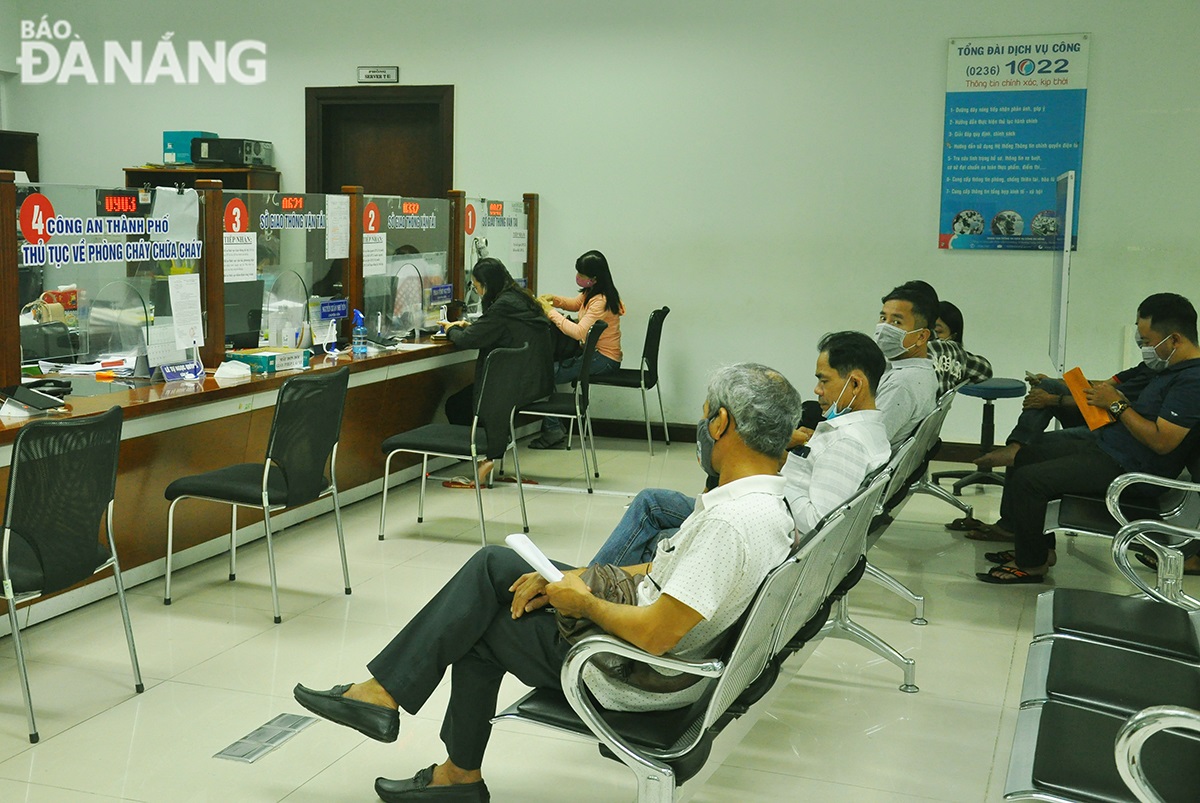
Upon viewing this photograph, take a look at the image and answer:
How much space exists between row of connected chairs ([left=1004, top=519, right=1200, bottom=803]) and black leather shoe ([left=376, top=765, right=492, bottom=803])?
1172mm

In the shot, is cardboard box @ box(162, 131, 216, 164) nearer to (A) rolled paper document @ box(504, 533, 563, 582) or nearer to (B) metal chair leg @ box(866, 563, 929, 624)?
(B) metal chair leg @ box(866, 563, 929, 624)

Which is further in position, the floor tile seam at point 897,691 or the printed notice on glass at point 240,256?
the printed notice on glass at point 240,256

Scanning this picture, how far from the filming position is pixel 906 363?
4.28 m

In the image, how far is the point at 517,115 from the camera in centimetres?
A: 755

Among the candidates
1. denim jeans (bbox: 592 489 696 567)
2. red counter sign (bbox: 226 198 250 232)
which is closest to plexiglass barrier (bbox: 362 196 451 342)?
red counter sign (bbox: 226 198 250 232)

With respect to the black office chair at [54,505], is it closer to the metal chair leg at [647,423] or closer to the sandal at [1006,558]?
the sandal at [1006,558]

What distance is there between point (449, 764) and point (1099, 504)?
2.60 m

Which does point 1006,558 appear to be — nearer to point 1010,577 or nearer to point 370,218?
point 1010,577

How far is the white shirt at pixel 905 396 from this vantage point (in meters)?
4.02

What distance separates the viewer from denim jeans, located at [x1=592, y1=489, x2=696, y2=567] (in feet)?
10.2

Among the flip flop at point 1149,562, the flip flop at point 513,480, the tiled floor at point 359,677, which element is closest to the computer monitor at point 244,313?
the tiled floor at point 359,677

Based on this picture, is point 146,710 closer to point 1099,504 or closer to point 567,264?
point 1099,504

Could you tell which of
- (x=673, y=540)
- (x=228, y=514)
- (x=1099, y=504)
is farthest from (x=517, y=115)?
(x=673, y=540)

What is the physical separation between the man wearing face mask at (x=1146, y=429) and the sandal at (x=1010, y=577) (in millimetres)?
150
